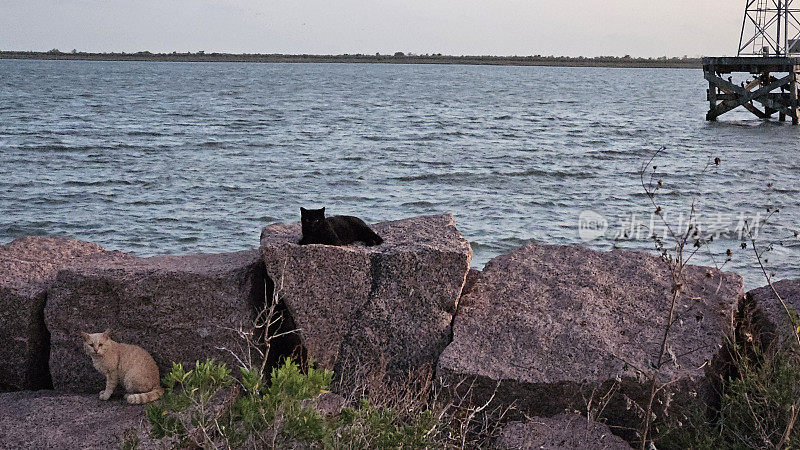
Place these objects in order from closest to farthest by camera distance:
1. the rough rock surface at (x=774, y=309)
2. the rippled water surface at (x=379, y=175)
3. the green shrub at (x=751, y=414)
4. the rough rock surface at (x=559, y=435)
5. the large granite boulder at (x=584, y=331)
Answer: the green shrub at (x=751, y=414) < the rough rock surface at (x=559, y=435) < the large granite boulder at (x=584, y=331) < the rough rock surface at (x=774, y=309) < the rippled water surface at (x=379, y=175)

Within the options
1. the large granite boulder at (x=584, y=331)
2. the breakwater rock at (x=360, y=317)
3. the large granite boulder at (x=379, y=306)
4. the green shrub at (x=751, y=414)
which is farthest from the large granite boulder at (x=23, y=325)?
the green shrub at (x=751, y=414)

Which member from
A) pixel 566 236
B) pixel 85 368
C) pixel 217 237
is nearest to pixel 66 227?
pixel 217 237

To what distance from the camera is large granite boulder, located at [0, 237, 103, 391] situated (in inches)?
195

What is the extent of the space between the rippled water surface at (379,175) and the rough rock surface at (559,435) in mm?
4429

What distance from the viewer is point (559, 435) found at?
14.1 ft

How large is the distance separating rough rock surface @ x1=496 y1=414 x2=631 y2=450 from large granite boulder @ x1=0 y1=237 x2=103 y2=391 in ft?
9.86

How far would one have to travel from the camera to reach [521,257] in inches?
222

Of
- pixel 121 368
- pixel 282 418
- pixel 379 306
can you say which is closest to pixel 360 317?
pixel 379 306

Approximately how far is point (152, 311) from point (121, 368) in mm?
415

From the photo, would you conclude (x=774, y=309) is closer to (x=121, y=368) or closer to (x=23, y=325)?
(x=121, y=368)

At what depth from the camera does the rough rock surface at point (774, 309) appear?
15.6 feet

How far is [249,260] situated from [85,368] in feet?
3.97

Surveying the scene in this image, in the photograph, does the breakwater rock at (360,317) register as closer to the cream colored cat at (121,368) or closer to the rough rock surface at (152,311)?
the rough rock surface at (152,311)

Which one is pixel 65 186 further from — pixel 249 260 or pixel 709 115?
pixel 709 115
